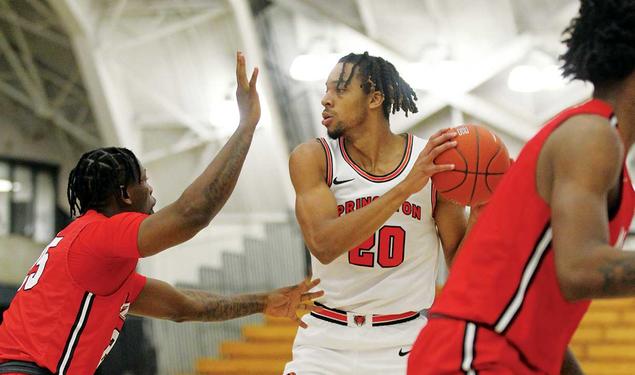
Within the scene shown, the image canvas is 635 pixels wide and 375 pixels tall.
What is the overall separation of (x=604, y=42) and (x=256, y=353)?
10470 millimetres

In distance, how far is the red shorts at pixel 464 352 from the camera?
2.56 metres

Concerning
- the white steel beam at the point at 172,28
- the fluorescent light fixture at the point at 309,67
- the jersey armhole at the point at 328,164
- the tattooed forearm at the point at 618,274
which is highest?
the white steel beam at the point at 172,28

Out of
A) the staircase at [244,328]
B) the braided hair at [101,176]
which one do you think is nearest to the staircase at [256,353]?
the staircase at [244,328]

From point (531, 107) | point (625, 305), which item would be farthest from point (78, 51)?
point (625, 305)

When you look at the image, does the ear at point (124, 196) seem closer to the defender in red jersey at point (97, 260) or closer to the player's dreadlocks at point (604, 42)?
the defender in red jersey at point (97, 260)

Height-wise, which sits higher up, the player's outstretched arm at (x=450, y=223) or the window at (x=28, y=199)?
the window at (x=28, y=199)

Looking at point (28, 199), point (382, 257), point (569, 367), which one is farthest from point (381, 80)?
point (28, 199)

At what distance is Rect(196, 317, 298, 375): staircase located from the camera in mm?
12102

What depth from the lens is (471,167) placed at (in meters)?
4.08

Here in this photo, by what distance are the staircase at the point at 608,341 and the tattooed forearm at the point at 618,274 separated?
874cm

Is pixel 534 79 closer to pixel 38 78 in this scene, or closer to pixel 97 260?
pixel 38 78

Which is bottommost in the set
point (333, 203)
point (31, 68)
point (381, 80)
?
point (333, 203)

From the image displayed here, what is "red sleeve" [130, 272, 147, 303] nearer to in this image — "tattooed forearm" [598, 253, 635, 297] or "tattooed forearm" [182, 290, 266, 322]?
"tattooed forearm" [182, 290, 266, 322]

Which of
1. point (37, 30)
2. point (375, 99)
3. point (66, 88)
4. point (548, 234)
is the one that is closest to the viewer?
point (548, 234)
